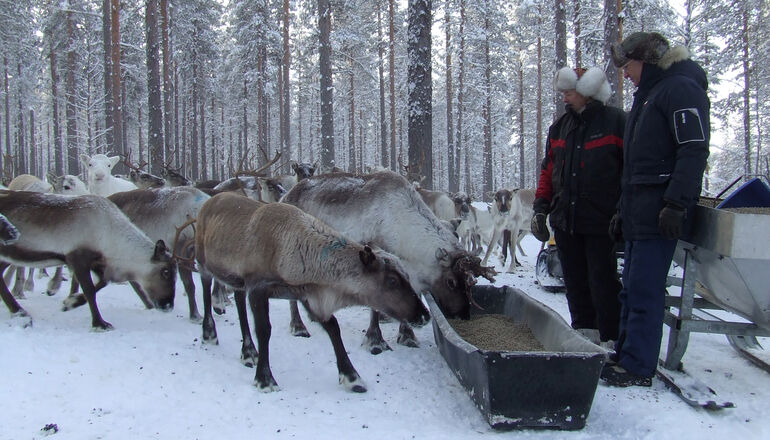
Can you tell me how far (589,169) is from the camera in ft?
15.0

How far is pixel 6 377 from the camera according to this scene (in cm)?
383

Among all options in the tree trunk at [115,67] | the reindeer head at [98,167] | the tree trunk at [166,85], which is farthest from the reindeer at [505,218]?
the tree trunk at [166,85]

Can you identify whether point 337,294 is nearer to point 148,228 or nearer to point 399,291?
point 399,291

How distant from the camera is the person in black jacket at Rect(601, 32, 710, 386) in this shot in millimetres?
3623

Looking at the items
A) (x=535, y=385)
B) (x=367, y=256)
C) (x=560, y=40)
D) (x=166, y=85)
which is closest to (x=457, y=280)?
(x=367, y=256)

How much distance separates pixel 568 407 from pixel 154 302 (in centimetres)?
443

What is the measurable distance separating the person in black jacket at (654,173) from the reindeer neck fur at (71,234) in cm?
480

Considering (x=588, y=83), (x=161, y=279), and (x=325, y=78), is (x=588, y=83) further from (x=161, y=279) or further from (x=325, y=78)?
(x=325, y=78)

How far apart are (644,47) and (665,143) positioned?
80cm

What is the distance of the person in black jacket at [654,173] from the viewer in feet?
11.9

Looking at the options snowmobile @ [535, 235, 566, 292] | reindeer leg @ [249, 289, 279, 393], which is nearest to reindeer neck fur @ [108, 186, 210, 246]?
reindeer leg @ [249, 289, 279, 393]

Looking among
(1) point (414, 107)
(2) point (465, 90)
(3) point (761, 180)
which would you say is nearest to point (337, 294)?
(3) point (761, 180)

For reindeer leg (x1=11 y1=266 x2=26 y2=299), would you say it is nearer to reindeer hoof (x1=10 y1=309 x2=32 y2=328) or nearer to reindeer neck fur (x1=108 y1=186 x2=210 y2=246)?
reindeer neck fur (x1=108 y1=186 x2=210 y2=246)

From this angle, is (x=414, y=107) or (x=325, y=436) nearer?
(x=325, y=436)
